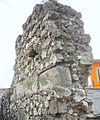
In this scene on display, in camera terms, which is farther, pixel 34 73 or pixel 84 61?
pixel 34 73

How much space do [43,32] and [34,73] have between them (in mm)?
649

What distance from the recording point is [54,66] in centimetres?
247

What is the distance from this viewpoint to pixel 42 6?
3053mm

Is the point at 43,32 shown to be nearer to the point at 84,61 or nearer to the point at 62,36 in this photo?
the point at 62,36

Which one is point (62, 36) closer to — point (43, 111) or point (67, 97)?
point (67, 97)

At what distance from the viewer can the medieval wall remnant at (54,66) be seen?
2.28m

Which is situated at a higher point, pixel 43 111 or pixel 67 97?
pixel 67 97

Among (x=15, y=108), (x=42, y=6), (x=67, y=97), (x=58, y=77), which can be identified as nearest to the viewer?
(x=67, y=97)

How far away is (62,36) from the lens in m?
2.61

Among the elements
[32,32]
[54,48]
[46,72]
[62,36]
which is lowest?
[46,72]

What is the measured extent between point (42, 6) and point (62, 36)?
0.75 metres

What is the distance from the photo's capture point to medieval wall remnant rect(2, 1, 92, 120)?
2.28m

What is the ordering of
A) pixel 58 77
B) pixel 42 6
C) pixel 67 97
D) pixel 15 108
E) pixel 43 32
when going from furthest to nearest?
pixel 15 108, pixel 42 6, pixel 43 32, pixel 58 77, pixel 67 97

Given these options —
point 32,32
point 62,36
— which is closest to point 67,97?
point 62,36
